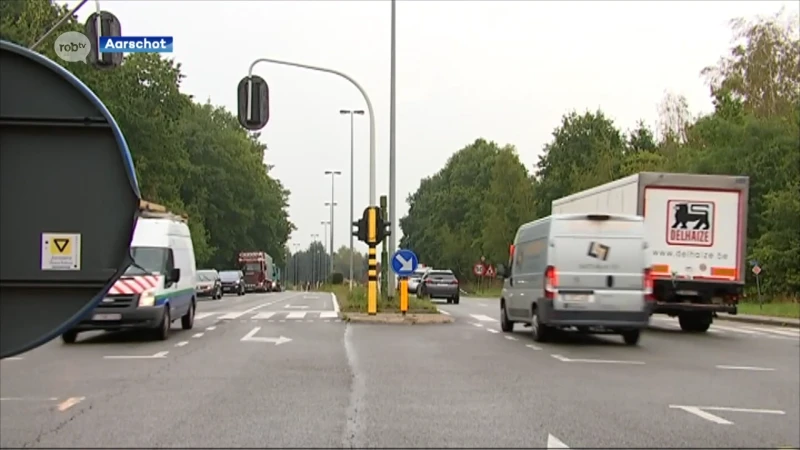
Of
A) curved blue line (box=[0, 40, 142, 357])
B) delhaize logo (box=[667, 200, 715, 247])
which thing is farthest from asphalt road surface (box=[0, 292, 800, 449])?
curved blue line (box=[0, 40, 142, 357])

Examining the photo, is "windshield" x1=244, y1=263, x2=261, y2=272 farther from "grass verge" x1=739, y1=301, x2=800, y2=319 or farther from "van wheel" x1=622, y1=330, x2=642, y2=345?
"van wheel" x1=622, y1=330, x2=642, y2=345

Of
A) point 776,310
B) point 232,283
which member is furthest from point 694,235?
point 232,283

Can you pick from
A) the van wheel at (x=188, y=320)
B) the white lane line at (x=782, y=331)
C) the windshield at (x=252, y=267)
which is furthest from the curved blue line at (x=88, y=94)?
the windshield at (x=252, y=267)

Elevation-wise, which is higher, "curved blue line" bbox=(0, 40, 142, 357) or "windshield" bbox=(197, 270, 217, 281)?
"curved blue line" bbox=(0, 40, 142, 357)

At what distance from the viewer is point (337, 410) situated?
9.35 metres

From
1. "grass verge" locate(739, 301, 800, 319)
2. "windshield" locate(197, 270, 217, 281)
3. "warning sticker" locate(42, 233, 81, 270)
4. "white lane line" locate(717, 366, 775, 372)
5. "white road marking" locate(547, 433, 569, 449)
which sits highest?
"warning sticker" locate(42, 233, 81, 270)

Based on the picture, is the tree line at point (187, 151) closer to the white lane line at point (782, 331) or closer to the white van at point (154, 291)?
the white van at point (154, 291)

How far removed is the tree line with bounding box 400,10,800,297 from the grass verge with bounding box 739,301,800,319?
2.99m

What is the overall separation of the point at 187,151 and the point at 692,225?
48.2 meters

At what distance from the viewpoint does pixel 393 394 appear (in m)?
10.6

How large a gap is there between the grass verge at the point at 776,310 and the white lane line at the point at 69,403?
26.4 m

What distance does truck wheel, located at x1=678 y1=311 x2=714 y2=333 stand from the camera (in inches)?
902

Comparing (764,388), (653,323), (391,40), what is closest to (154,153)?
(391,40)

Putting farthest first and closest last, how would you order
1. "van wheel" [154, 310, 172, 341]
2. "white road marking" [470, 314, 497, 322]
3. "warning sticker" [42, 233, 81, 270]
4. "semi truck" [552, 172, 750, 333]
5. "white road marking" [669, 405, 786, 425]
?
"white road marking" [470, 314, 497, 322], "semi truck" [552, 172, 750, 333], "van wheel" [154, 310, 172, 341], "white road marking" [669, 405, 786, 425], "warning sticker" [42, 233, 81, 270]
